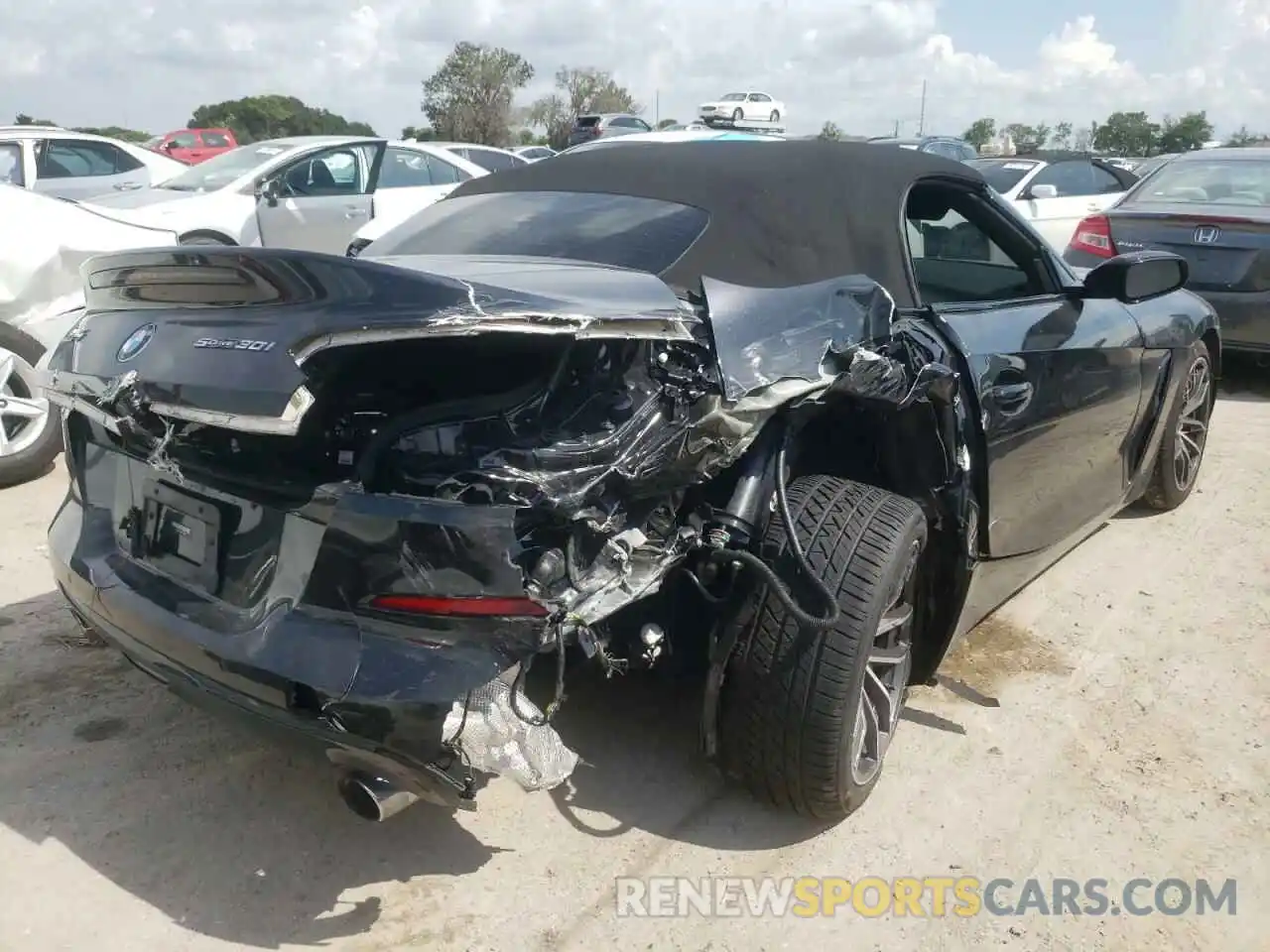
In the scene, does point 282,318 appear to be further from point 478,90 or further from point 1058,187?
point 478,90

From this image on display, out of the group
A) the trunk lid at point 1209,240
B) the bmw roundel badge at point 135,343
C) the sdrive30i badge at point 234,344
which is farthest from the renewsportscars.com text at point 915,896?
the trunk lid at point 1209,240

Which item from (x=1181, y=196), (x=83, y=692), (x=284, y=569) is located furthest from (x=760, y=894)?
(x=1181, y=196)

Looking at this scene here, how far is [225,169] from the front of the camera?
9133 millimetres

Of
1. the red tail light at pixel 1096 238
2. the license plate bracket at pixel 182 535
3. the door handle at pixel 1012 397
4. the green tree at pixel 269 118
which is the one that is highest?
the green tree at pixel 269 118

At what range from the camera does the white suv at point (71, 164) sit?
9.87m

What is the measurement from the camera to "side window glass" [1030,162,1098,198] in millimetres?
10562

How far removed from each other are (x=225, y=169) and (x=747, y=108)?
2063 centimetres

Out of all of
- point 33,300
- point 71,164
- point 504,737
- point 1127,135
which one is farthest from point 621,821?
point 1127,135

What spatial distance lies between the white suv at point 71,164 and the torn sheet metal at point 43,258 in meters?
4.53

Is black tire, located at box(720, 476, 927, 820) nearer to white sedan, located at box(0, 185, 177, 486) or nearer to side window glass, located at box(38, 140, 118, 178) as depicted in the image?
white sedan, located at box(0, 185, 177, 486)

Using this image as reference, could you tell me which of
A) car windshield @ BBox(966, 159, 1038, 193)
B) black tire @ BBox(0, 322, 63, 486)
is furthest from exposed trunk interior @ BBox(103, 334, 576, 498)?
car windshield @ BBox(966, 159, 1038, 193)

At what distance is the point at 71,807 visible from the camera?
2639mm

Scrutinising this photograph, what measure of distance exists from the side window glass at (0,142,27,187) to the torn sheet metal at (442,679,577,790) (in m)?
9.89

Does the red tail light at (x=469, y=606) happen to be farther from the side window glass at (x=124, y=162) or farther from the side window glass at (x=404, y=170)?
the side window glass at (x=124, y=162)
